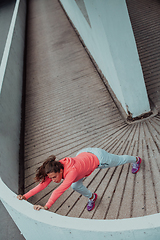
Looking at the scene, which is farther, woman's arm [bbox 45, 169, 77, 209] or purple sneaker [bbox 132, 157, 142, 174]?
purple sneaker [bbox 132, 157, 142, 174]

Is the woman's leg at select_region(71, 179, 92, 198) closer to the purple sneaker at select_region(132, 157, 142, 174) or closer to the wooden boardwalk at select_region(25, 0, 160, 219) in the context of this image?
the wooden boardwalk at select_region(25, 0, 160, 219)

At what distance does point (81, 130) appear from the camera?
4199mm

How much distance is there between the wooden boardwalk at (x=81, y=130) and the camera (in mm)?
2730

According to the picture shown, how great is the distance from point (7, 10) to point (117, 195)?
49.7 ft

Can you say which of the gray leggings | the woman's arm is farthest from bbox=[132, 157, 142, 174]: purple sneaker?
the woman's arm

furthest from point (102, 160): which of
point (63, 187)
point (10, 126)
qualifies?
point (10, 126)

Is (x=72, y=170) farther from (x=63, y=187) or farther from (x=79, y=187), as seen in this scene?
(x=79, y=187)

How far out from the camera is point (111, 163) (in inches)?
99.3

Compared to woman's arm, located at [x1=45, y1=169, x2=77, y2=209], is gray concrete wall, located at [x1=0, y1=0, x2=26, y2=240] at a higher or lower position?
higher

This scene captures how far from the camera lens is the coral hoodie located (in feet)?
6.84

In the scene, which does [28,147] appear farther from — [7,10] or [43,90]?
[7,10]

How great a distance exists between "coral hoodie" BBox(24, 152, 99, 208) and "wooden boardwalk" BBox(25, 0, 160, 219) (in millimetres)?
726

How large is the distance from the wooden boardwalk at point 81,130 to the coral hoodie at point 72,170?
0.73m

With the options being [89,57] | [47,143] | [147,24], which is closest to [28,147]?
[47,143]
